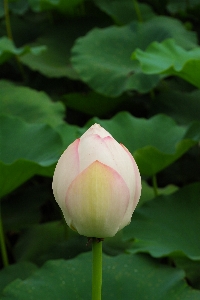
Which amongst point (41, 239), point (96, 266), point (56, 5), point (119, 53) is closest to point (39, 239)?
point (41, 239)

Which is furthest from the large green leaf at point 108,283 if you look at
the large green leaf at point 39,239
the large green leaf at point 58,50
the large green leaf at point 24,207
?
the large green leaf at point 58,50

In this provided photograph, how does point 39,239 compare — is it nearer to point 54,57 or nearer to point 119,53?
point 119,53

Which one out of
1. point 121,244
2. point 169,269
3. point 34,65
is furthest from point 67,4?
point 169,269

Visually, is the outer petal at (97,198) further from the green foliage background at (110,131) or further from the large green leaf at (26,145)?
the large green leaf at (26,145)

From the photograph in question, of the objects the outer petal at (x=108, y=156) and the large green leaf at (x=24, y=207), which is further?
the large green leaf at (x=24, y=207)

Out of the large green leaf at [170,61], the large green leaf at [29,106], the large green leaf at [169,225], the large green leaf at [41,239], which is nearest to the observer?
the large green leaf at [169,225]

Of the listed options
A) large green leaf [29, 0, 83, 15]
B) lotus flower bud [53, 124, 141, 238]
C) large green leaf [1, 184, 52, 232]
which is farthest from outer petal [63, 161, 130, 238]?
large green leaf [29, 0, 83, 15]

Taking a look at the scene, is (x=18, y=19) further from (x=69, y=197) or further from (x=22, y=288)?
(x=69, y=197)
